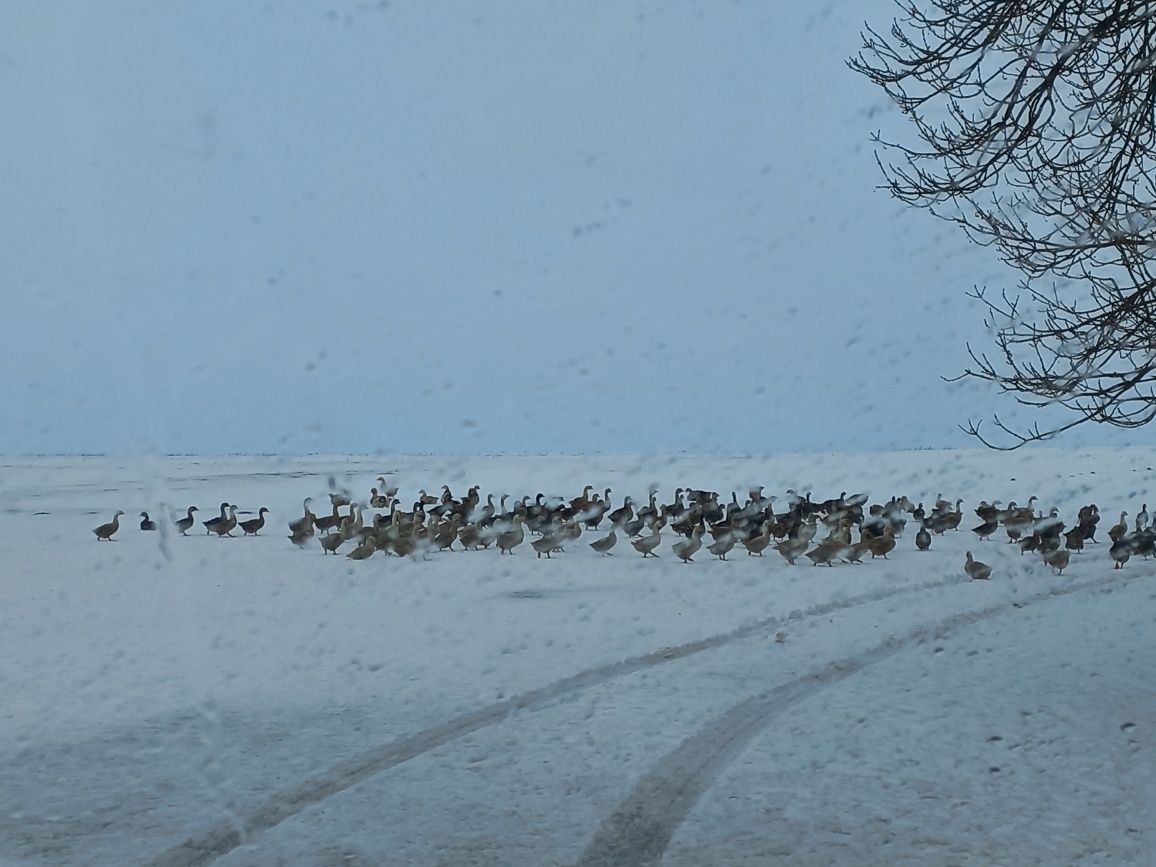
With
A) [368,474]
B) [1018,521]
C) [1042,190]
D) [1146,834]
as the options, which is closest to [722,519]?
[1018,521]

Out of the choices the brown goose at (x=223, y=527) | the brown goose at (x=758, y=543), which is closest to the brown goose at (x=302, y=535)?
the brown goose at (x=223, y=527)

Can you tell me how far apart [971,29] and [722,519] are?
18.1 meters

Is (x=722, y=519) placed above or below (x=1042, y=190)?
below

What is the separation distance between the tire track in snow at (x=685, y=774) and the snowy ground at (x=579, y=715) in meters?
0.03

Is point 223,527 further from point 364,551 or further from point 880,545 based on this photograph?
point 880,545

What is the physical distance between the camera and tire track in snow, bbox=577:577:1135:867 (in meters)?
5.96

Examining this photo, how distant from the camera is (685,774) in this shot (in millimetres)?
7324

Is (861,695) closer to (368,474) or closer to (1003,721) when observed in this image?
(1003,721)

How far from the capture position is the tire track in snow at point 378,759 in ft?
19.7

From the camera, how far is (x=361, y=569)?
19.4 m

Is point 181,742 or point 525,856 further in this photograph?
point 181,742

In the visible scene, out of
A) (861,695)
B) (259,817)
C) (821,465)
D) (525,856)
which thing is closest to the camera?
(525,856)

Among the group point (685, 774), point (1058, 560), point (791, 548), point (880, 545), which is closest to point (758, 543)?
point (791, 548)

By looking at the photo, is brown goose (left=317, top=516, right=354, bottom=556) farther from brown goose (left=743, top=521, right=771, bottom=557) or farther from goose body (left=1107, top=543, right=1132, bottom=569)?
goose body (left=1107, top=543, right=1132, bottom=569)
